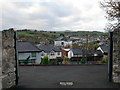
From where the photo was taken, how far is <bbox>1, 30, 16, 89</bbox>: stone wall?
3607mm

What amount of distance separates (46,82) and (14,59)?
3.75 ft

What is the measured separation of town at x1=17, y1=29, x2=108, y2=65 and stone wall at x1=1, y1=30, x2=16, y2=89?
84 centimetres

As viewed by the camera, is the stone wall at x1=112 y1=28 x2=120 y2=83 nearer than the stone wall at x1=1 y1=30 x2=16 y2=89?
No

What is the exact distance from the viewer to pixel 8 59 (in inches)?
146

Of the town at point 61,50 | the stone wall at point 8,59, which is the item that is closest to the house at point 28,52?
the town at point 61,50

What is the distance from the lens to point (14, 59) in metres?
3.88

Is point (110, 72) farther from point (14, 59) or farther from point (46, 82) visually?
point (14, 59)

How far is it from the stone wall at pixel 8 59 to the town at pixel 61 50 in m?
0.84

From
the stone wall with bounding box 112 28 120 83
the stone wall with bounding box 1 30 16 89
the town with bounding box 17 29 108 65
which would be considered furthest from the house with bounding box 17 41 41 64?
the stone wall with bounding box 112 28 120 83

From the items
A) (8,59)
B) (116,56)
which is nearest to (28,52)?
(8,59)

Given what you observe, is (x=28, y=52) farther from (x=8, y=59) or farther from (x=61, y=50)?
(x=61, y=50)

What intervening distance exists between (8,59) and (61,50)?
35721 mm

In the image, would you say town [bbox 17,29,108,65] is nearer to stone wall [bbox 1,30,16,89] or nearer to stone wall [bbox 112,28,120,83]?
stone wall [bbox 1,30,16,89]

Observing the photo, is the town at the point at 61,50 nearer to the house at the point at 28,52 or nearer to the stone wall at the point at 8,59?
the house at the point at 28,52
